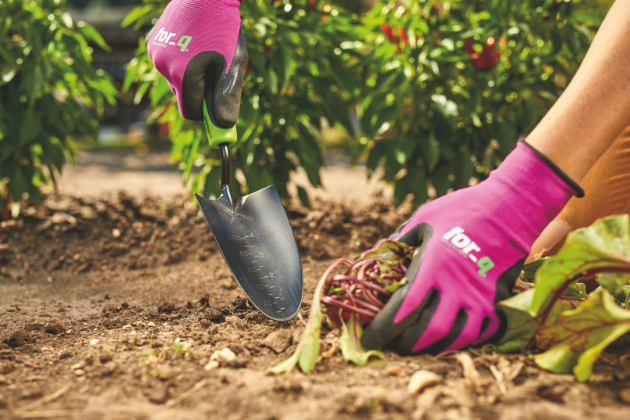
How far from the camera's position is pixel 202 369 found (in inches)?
45.1

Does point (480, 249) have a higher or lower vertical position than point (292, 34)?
lower

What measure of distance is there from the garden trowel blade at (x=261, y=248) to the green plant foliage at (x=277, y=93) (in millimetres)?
628

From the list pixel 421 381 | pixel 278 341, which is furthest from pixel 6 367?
pixel 421 381

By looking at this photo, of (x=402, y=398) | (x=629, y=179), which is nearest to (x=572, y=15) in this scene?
(x=629, y=179)

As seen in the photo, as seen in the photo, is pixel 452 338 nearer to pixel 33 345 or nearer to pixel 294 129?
pixel 33 345

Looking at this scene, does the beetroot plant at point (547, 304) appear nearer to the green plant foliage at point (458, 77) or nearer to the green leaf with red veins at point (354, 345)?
the green leaf with red veins at point (354, 345)

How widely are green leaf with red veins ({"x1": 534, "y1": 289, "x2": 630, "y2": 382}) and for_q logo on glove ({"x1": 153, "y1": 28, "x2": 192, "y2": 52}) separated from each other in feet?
4.09

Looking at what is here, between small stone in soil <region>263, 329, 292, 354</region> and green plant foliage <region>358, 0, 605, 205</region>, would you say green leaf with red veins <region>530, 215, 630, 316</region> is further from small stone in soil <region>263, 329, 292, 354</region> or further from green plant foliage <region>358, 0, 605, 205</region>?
green plant foliage <region>358, 0, 605, 205</region>

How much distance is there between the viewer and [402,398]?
0.99 metres

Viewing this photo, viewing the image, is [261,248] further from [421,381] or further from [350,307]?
[421,381]

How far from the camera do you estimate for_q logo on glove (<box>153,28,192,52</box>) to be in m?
1.57

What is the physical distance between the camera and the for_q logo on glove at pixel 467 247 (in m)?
1.19

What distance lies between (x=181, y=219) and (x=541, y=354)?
6.49 ft

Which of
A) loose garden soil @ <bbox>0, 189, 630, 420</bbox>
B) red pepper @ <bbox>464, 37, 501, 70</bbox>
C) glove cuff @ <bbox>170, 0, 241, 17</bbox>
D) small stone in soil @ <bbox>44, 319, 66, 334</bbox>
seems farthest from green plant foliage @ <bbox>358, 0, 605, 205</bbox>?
small stone in soil @ <bbox>44, 319, 66, 334</bbox>
